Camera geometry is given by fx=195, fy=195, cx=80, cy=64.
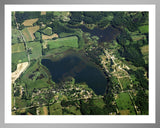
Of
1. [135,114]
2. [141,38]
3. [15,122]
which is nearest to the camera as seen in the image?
[15,122]

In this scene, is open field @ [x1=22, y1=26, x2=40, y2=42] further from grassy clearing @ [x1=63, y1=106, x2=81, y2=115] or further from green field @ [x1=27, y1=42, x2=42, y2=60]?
grassy clearing @ [x1=63, y1=106, x2=81, y2=115]

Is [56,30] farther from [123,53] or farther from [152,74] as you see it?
[152,74]

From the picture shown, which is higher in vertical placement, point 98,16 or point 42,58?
point 98,16

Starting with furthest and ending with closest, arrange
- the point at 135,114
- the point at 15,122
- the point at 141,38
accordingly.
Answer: the point at 141,38 < the point at 135,114 < the point at 15,122

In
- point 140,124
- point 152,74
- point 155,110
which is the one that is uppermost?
point 152,74

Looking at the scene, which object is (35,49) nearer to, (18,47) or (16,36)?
(18,47)

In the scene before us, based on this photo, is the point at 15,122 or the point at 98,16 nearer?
the point at 15,122

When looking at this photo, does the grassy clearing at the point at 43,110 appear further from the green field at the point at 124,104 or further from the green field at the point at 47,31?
the green field at the point at 47,31
